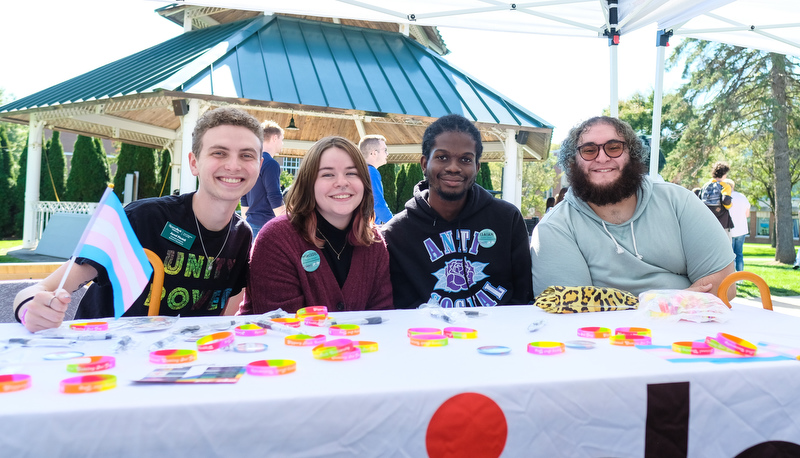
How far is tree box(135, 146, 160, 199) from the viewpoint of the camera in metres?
18.3

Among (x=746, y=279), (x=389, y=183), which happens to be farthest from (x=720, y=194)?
(x=389, y=183)

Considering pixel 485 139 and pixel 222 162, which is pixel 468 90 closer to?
pixel 485 139

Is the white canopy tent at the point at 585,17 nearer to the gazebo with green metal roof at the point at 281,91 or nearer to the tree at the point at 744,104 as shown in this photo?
the gazebo with green metal roof at the point at 281,91

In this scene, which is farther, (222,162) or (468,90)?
(468,90)

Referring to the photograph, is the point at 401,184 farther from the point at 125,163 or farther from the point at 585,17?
the point at 585,17

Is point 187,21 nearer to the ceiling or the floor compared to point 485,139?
nearer to the ceiling

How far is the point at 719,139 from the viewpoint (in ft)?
69.9

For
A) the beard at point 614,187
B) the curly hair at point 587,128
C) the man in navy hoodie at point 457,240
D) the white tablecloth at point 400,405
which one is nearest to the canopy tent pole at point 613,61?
the curly hair at point 587,128

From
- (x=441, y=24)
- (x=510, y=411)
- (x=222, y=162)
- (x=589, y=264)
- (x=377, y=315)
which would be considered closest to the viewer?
(x=510, y=411)

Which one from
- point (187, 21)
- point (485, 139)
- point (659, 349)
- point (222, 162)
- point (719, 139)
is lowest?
point (659, 349)

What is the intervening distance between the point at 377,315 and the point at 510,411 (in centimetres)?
89

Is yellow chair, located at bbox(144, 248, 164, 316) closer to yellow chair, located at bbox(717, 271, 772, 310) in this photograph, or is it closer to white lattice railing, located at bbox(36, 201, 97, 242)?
yellow chair, located at bbox(717, 271, 772, 310)

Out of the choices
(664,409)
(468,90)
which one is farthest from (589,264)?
(468,90)

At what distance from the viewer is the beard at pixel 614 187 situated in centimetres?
282
